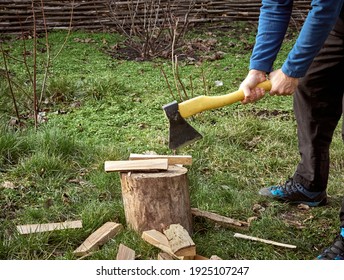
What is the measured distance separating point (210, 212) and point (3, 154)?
1593mm

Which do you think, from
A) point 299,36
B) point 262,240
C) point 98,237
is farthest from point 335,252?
point 98,237

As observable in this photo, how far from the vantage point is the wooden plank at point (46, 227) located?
3.11 m

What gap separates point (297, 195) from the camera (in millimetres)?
3625

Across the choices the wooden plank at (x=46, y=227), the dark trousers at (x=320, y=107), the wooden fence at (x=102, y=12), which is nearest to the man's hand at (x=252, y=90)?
the dark trousers at (x=320, y=107)

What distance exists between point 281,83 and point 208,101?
370 millimetres

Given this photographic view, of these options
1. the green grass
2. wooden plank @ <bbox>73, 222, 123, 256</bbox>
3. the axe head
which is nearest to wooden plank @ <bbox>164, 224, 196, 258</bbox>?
the green grass

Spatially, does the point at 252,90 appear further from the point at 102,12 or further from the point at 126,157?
the point at 102,12

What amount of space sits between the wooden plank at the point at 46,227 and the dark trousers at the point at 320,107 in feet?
4.55

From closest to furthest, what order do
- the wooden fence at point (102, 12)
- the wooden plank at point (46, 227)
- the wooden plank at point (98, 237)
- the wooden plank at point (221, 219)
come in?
the wooden plank at point (98, 237), the wooden plank at point (46, 227), the wooden plank at point (221, 219), the wooden fence at point (102, 12)

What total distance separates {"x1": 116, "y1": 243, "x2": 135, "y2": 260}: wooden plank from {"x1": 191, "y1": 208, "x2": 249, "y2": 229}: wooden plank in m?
0.57

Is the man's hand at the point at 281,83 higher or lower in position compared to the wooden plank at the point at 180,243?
higher

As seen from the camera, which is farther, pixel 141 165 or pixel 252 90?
pixel 141 165

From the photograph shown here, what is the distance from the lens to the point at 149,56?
23.2 feet

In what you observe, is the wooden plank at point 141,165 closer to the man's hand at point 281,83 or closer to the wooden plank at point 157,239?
the wooden plank at point 157,239
